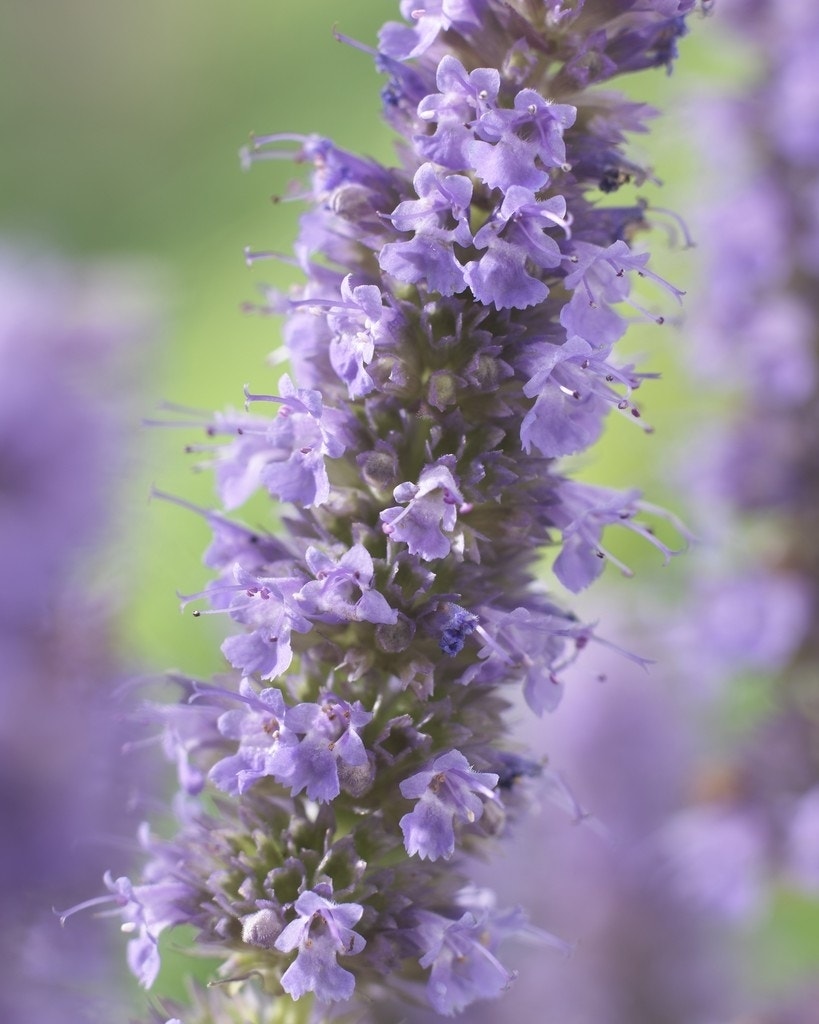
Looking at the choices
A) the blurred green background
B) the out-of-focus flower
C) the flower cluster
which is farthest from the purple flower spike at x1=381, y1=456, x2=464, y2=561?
the blurred green background

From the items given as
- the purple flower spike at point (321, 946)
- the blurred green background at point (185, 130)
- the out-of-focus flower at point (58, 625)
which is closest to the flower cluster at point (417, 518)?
the purple flower spike at point (321, 946)

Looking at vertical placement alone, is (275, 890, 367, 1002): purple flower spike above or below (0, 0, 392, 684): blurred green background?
above

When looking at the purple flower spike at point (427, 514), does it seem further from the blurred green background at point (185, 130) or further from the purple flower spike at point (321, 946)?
the blurred green background at point (185, 130)

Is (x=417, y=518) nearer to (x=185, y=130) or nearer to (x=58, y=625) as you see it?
(x=58, y=625)

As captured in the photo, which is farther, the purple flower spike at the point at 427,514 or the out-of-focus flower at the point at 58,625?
the out-of-focus flower at the point at 58,625

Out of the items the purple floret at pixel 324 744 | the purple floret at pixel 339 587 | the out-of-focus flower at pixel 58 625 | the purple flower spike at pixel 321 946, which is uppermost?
the purple floret at pixel 339 587

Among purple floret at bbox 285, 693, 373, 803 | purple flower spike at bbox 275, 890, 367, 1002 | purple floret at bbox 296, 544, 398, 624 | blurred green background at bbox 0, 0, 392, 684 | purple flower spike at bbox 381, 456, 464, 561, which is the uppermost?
purple flower spike at bbox 381, 456, 464, 561

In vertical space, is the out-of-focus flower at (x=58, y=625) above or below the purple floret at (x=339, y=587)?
below

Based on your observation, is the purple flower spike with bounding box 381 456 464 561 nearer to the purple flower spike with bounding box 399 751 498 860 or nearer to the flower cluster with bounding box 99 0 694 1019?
the flower cluster with bounding box 99 0 694 1019
